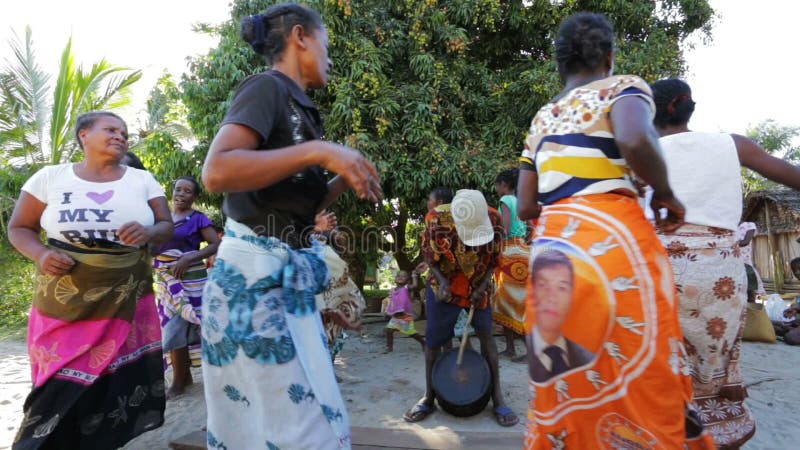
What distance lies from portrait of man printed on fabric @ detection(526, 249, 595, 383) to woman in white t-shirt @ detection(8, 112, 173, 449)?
216cm

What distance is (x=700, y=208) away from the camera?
2277mm

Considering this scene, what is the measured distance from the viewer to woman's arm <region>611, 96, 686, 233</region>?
1.52 meters

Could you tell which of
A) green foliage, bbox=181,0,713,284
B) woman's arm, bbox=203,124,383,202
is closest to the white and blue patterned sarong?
woman's arm, bbox=203,124,383,202

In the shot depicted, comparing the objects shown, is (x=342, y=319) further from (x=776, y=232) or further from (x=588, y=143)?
(x=776, y=232)

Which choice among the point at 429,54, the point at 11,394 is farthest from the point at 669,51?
the point at 11,394

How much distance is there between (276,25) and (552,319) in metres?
1.27

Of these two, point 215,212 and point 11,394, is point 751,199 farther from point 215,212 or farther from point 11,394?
point 11,394

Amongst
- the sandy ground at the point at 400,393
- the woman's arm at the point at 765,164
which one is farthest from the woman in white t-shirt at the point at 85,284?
the woman's arm at the point at 765,164

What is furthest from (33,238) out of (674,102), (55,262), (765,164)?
(765,164)

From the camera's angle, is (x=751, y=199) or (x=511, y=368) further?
(x=751, y=199)

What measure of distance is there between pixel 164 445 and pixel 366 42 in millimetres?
5813

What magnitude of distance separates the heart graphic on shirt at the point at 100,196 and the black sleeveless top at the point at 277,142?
1670 mm

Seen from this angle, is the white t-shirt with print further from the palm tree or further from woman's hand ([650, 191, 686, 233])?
the palm tree

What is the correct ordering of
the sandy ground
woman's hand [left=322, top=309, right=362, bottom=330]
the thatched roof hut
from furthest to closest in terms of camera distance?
the thatched roof hut
the sandy ground
woman's hand [left=322, top=309, right=362, bottom=330]
